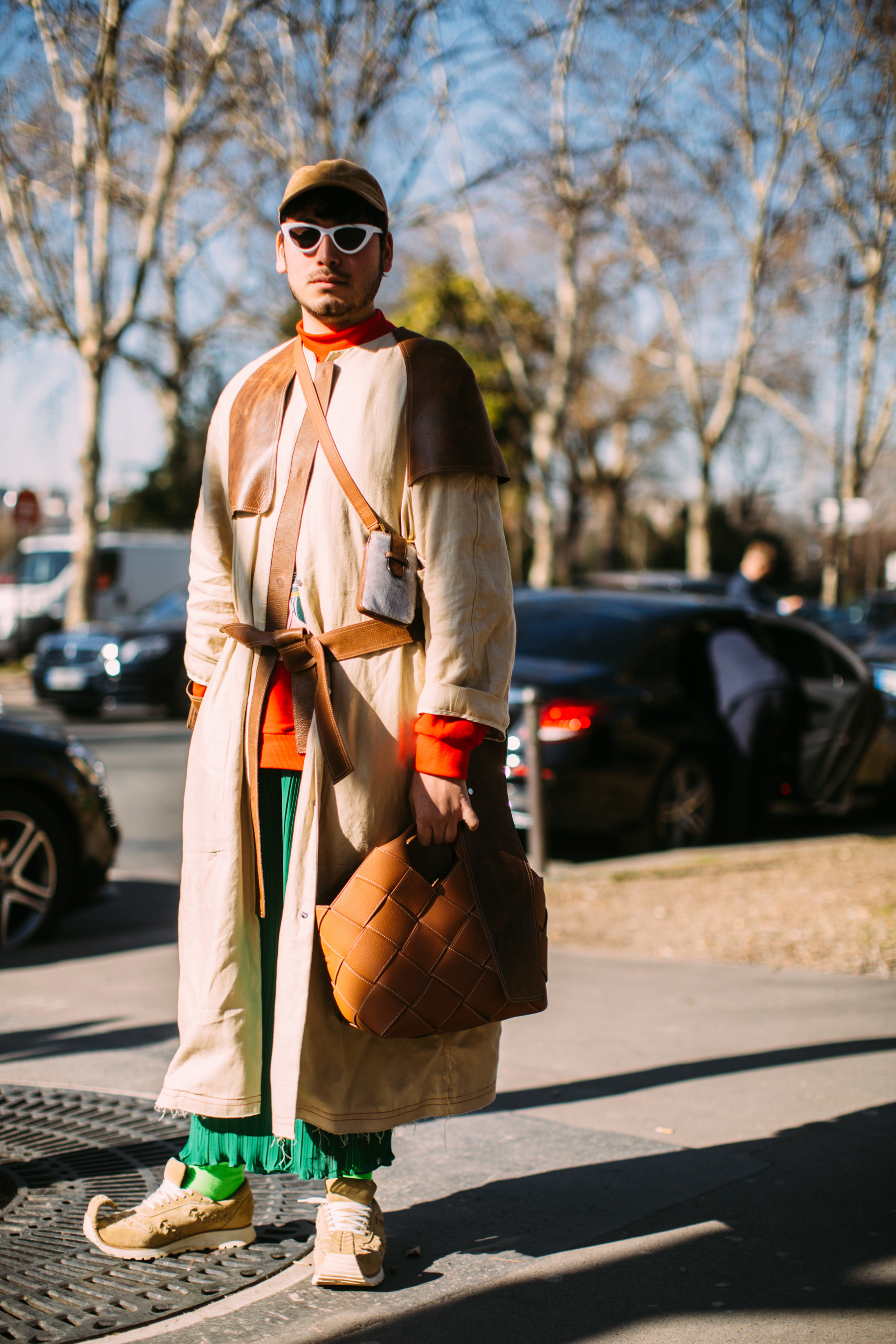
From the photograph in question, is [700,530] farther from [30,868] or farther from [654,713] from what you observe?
[30,868]

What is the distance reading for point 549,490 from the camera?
2525 cm

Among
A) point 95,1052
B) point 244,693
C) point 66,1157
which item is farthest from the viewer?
point 95,1052

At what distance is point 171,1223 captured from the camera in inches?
112

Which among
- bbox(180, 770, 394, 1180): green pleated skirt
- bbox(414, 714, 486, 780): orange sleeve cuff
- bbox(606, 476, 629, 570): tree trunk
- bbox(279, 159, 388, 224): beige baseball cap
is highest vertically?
bbox(606, 476, 629, 570): tree trunk

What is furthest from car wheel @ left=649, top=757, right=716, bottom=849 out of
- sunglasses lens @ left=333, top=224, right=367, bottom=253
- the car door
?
sunglasses lens @ left=333, top=224, right=367, bottom=253

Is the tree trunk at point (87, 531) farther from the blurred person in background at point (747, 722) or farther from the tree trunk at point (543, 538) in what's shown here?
the blurred person in background at point (747, 722)

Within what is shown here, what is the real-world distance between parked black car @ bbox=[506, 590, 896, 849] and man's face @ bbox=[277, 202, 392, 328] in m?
4.59

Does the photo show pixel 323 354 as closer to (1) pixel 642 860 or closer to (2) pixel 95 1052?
(2) pixel 95 1052

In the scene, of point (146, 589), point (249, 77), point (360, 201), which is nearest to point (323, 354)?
point (360, 201)

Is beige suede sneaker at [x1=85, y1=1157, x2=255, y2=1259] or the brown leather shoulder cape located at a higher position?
the brown leather shoulder cape

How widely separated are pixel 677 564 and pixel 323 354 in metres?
57.1

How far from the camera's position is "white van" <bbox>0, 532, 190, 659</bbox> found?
917 inches

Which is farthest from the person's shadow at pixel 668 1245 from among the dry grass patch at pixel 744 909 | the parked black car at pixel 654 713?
the parked black car at pixel 654 713

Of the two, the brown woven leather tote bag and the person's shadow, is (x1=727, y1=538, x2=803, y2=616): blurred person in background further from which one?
the brown woven leather tote bag
